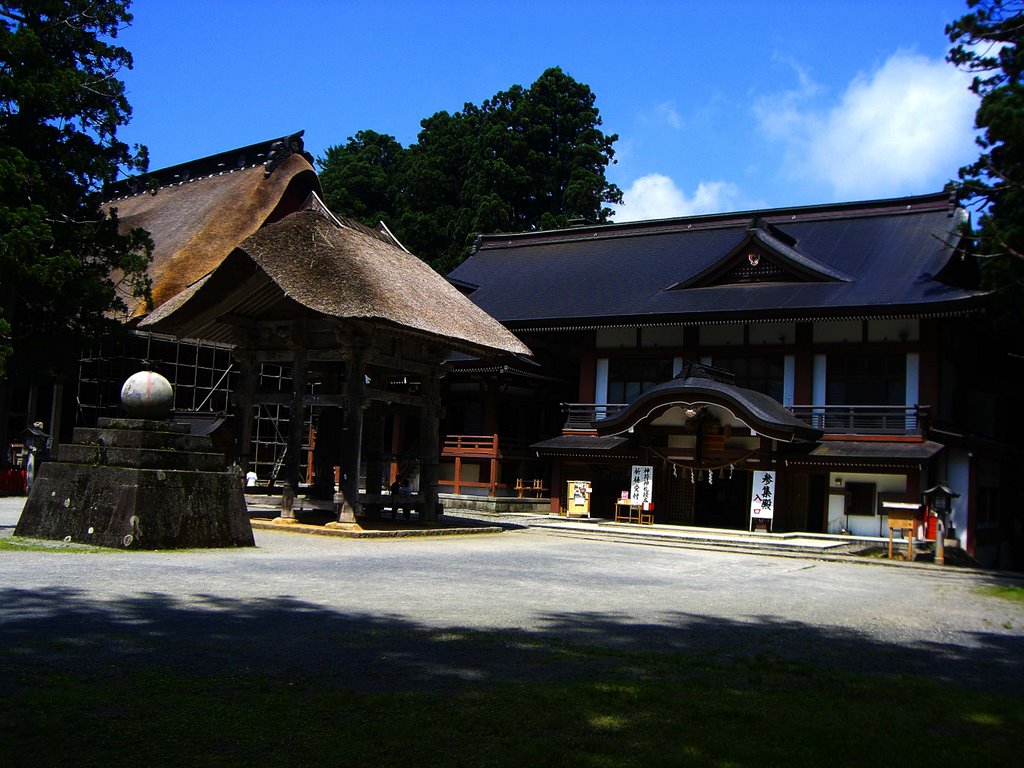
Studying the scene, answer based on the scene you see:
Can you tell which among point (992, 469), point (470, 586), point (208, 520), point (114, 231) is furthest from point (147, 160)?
point (992, 469)

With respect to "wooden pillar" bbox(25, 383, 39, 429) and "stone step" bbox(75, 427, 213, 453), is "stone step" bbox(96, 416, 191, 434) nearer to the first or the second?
"stone step" bbox(75, 427, 213, 453)

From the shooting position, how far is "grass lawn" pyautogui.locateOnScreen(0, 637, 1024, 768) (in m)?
3.98

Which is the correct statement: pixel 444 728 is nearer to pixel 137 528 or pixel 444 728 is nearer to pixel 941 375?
pixel 137 528

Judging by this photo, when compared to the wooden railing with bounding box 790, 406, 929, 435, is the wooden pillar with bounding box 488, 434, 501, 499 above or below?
below

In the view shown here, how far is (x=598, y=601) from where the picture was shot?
31.5ft

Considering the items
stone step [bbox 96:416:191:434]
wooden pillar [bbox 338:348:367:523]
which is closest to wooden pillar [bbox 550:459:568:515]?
wooden pillar [bbox 338:348:367:523]

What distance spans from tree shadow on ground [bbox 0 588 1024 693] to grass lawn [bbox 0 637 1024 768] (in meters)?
0.30

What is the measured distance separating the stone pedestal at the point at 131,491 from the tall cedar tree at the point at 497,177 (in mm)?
36549

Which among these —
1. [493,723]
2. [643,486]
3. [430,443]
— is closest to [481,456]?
[643,486]

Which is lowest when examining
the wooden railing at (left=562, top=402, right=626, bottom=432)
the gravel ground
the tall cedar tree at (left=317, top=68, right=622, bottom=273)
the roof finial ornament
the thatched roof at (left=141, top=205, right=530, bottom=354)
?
the gravel ground

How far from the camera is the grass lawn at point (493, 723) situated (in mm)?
3977

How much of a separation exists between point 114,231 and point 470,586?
1599cm

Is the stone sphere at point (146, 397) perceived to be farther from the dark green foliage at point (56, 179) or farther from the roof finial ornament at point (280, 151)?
the roof finial ornament at point (280, 151)

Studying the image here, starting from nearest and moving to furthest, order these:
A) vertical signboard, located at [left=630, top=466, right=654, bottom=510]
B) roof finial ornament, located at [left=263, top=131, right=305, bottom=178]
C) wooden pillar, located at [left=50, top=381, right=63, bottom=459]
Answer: vertical signboard, located at [left=630, top=466, right=654, bottom=510] < wooden pillar, located at [left=50, top=381, right=63, bottom=459] < roof finial ornament, located at [left=263, top=131, right=305, bottom=178]
